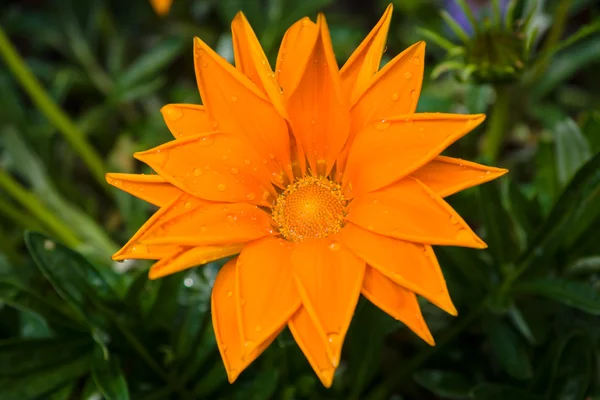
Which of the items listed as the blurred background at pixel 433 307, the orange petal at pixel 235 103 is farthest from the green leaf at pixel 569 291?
the orange petal at pixel 235 103

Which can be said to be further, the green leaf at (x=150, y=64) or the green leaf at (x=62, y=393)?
the green leaf at (x=150, y=64)

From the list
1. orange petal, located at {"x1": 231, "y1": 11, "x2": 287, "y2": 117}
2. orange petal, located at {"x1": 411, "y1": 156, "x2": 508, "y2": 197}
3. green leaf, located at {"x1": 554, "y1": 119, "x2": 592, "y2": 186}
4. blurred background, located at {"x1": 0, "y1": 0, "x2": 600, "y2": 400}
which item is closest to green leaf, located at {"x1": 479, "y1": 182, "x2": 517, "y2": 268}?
blurred background, located at {"x1": 0, "y1": 0, "x2": 600, "y2": 400}

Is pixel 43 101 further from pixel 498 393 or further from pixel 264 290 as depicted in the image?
pixel 498 393

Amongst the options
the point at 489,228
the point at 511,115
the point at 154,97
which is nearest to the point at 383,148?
the point at 489,228

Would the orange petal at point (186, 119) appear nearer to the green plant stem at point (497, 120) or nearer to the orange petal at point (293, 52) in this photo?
the orange petal at point (293, 52)

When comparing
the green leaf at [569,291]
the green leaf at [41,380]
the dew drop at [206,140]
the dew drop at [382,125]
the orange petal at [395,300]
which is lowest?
the green leaf at [41,380]

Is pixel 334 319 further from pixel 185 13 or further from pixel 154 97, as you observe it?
pixel 185 13

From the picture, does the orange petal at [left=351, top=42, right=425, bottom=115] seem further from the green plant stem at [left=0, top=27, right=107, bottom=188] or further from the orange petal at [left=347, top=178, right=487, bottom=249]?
the green plant stem at [left=0, top=27, right=107, bottom=188]
